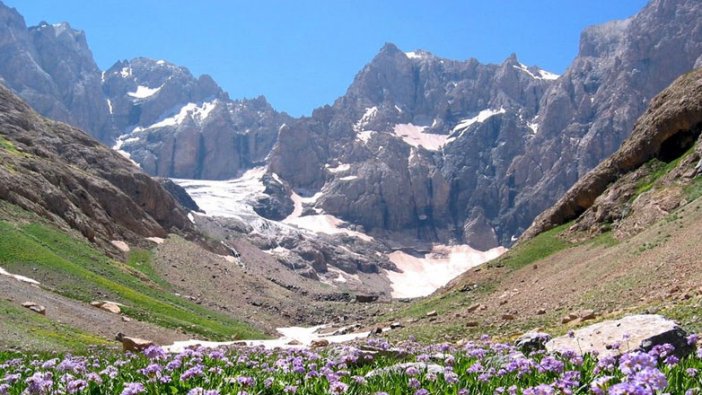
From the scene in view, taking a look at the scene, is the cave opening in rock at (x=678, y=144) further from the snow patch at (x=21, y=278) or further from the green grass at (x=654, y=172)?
the snow patch at (x=21, y=278)

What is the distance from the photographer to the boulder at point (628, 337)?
1072 cm

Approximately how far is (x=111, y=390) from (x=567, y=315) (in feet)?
87.4

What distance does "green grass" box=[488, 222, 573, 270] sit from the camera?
193ft

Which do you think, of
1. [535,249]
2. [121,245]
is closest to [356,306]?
[121,245]

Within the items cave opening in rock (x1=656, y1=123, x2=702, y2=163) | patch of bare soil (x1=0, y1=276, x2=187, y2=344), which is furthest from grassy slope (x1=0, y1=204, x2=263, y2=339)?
cave opening in rock (x1=656, y1=123, x2=702, y2=163)

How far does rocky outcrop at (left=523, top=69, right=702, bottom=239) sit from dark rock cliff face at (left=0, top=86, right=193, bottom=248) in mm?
67997

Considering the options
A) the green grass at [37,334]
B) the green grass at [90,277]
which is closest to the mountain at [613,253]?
the green grass at [37,334]

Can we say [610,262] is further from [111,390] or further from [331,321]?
[331,321]

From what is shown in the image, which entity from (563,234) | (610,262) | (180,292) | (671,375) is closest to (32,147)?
(180,292)

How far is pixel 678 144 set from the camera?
2227 inches

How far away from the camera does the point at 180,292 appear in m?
92.4

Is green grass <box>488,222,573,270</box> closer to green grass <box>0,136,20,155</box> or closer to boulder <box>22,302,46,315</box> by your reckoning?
boulder <box>22,302,46,315</box>

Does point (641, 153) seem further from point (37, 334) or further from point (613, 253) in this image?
point (37, 334)

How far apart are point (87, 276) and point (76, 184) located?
1561 inches
